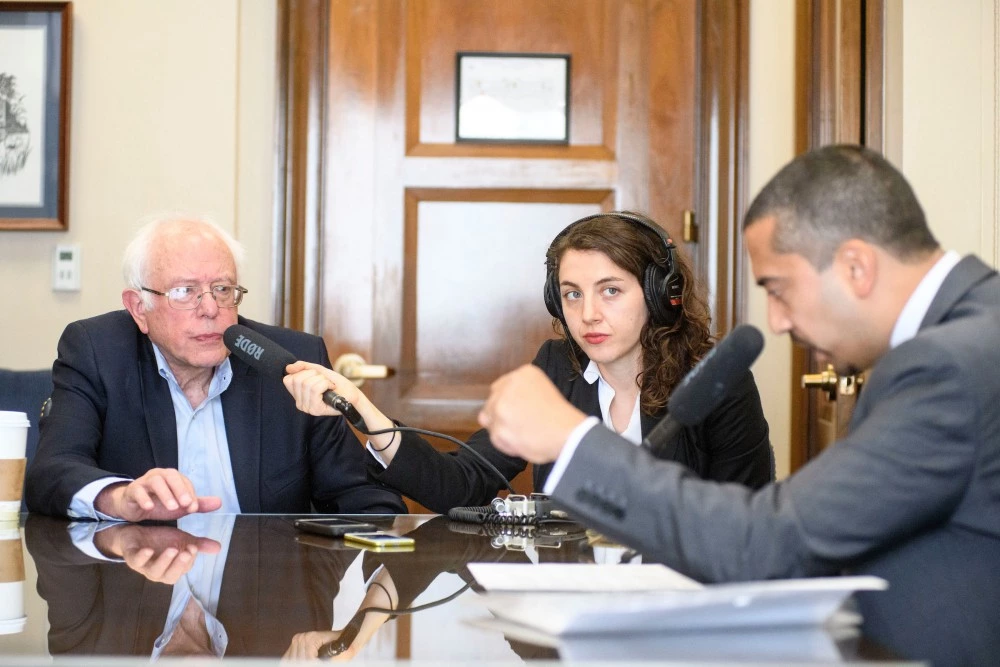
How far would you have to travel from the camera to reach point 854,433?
3.42ft

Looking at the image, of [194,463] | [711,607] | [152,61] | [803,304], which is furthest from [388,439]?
[152,61]

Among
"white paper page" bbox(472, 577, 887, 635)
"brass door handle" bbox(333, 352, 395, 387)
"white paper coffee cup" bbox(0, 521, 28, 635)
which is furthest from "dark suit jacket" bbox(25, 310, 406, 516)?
"white paper page" bbox(472, 577, 887, 635)

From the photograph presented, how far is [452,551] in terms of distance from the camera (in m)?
1.48

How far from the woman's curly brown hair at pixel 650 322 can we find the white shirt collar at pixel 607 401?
3 cm

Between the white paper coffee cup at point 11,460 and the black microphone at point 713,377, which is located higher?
the black microphone at point 713,377

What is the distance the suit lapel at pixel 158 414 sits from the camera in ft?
7.24

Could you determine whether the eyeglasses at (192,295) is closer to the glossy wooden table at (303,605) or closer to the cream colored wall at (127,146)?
the glossy wooden table at (303,605)

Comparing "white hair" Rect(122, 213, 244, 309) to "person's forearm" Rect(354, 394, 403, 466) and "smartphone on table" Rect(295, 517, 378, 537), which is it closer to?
"person's forearm" Rect(354, 394, 403, 466)

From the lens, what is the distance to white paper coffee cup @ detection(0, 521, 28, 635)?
1.03 m

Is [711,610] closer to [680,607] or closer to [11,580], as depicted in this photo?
[680,607]

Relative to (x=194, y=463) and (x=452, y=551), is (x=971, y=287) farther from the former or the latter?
(x=194, y=463)

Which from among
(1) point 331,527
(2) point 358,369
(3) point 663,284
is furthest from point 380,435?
(2) point 358,369

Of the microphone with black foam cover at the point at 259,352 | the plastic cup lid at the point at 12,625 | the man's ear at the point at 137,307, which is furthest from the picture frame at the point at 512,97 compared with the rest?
the plastic cup lid at the point at 12,625

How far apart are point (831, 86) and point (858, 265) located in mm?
1993
